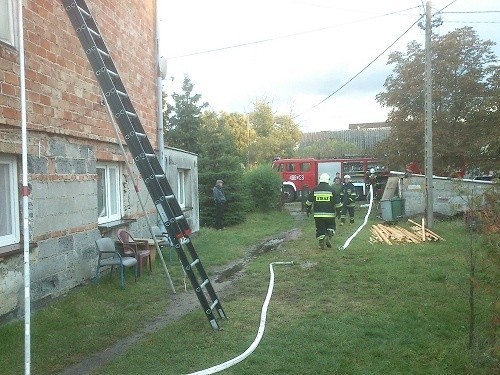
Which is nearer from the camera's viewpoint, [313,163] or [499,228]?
[499,228]

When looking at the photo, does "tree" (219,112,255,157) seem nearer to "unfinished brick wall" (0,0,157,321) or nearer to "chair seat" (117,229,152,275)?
"chair seat" (117,229,152,275)

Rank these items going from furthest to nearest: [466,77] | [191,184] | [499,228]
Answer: [466,77]
[191,184]
[499,228]

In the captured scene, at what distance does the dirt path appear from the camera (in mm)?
4836

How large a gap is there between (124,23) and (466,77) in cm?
1546

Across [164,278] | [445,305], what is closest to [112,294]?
[164,278]

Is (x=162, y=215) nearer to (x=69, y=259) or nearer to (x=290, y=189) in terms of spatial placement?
(x=69, y=259)

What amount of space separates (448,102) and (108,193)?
1641cm

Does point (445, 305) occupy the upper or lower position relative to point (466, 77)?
lower

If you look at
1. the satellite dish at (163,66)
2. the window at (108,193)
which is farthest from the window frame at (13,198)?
the satellite dish at (163,66)

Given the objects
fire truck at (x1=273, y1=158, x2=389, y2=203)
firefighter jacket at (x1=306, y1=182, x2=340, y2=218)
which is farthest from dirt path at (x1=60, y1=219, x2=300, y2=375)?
fire truck at (x1=273, y1=158, x2=389, y2=203)

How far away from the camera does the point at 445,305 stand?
21.7ft

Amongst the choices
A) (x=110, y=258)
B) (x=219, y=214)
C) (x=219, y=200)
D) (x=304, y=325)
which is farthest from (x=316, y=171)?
(x=304, y=325)

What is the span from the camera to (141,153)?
5.67 metres

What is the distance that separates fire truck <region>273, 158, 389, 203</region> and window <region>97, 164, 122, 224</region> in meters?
15.8
